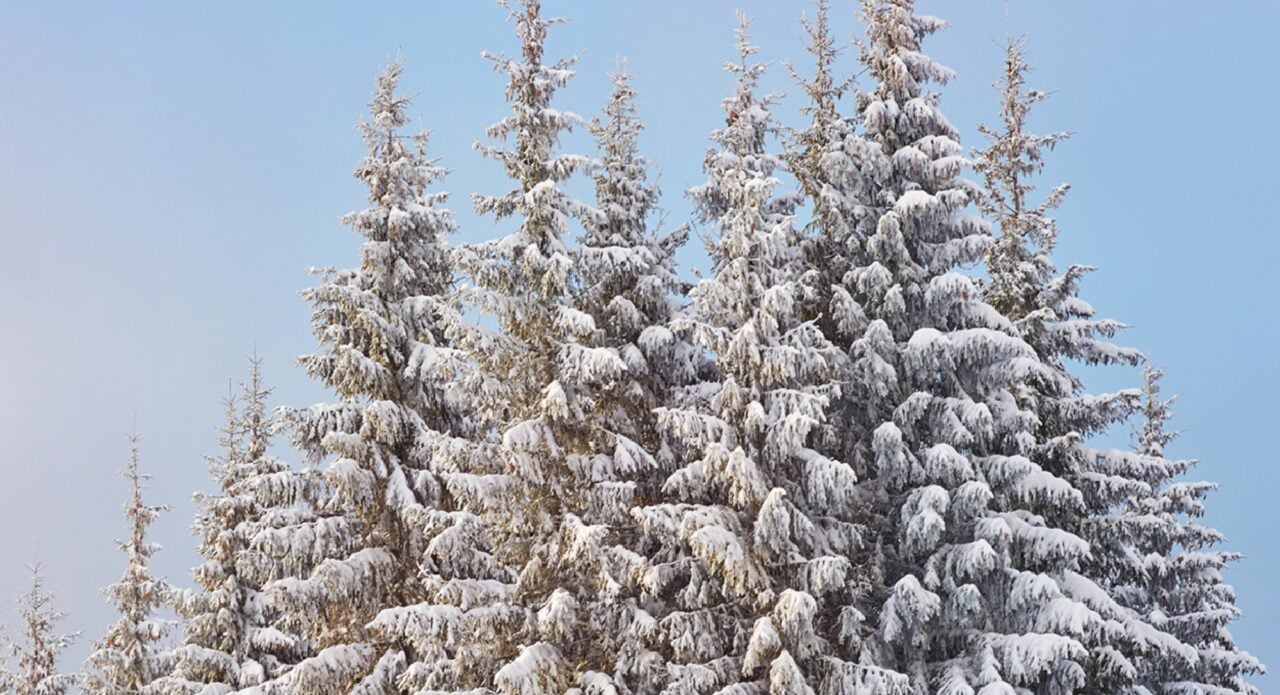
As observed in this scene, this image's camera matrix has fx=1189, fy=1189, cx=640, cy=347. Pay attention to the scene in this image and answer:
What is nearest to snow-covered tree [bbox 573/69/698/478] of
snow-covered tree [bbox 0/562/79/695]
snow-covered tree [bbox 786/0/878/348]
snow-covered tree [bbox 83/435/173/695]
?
snow-covered tree [bbox 786/0/878/348]

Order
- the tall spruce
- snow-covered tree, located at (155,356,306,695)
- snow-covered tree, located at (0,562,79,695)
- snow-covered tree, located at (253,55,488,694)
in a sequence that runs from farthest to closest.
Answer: snow-covered tree, located at (0,562,79,695) < snow-covered tree, located at (155,356,306,695) < the tall spruce < snow-covered tree, located at (253,55,488,694)

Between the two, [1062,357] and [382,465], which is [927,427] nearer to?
[1062,357]

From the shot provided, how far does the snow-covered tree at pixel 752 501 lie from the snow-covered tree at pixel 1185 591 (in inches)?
343

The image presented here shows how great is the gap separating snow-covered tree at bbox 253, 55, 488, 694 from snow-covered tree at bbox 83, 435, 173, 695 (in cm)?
908

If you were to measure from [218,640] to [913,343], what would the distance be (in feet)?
55.8

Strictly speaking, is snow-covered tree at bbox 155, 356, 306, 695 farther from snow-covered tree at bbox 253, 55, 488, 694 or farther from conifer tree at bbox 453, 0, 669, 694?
conifer tree at bbox 453, 0, 669, 694

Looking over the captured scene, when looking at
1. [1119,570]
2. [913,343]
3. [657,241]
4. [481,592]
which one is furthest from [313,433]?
[1119,570]

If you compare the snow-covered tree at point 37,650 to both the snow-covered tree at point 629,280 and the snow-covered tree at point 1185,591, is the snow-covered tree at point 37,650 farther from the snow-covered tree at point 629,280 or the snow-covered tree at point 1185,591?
the snow-covered tree at point 1185,591

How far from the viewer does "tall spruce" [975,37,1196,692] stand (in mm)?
21359

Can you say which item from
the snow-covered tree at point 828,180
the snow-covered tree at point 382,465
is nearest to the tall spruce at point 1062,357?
the snow-covered tree at point 828,180

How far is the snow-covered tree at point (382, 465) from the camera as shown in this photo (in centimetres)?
1973

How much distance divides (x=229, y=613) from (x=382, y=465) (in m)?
7.69

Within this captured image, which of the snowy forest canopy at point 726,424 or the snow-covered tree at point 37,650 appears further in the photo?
the snow-covered tree at point 37,650

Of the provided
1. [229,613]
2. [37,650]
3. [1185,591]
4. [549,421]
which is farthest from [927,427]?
[37,650]
